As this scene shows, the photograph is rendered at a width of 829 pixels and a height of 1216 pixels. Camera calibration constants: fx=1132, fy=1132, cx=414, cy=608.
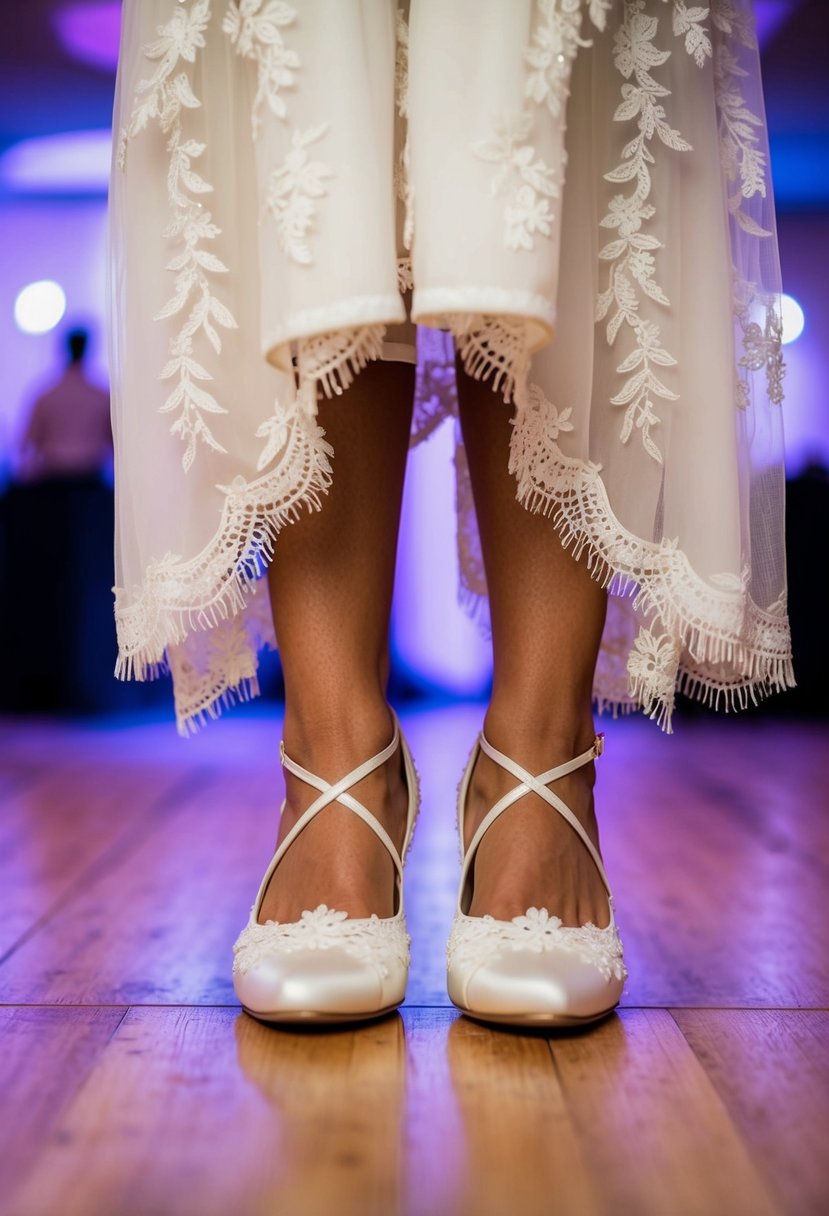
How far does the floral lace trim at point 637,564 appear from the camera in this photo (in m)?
0.66

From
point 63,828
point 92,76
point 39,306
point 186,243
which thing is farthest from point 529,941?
point 39,306

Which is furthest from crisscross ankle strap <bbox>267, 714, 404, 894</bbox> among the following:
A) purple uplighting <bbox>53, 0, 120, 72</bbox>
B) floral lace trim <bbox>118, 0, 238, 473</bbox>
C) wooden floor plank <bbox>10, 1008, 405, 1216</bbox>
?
purple uplighting <bbox>53, 0, 120, 72</bbox>

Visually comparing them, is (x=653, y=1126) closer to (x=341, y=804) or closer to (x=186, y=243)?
(x=341, y=804)

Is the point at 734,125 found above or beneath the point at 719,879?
above

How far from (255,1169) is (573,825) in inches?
12.2

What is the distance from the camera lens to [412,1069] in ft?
1.82

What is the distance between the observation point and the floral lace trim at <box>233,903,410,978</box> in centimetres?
62

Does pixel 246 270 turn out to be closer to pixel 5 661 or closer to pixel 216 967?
pixel 216 967

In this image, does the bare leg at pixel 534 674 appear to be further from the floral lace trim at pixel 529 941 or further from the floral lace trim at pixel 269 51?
the floral lace trim at pixel 269 51

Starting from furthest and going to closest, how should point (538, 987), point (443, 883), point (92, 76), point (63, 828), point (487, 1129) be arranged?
point (92, 76) < point (63, 828) < point (443, 883) < point (538, 987) < point (487, 1129)

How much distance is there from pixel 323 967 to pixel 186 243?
412 mm

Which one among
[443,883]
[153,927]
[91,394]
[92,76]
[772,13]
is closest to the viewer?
[153,927]

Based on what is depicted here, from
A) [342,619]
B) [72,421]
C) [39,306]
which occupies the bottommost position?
[342,619]

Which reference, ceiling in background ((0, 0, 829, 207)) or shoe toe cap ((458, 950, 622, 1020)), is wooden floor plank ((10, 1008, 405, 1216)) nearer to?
shoe toe cap ((458, 950, 622, 1020))
